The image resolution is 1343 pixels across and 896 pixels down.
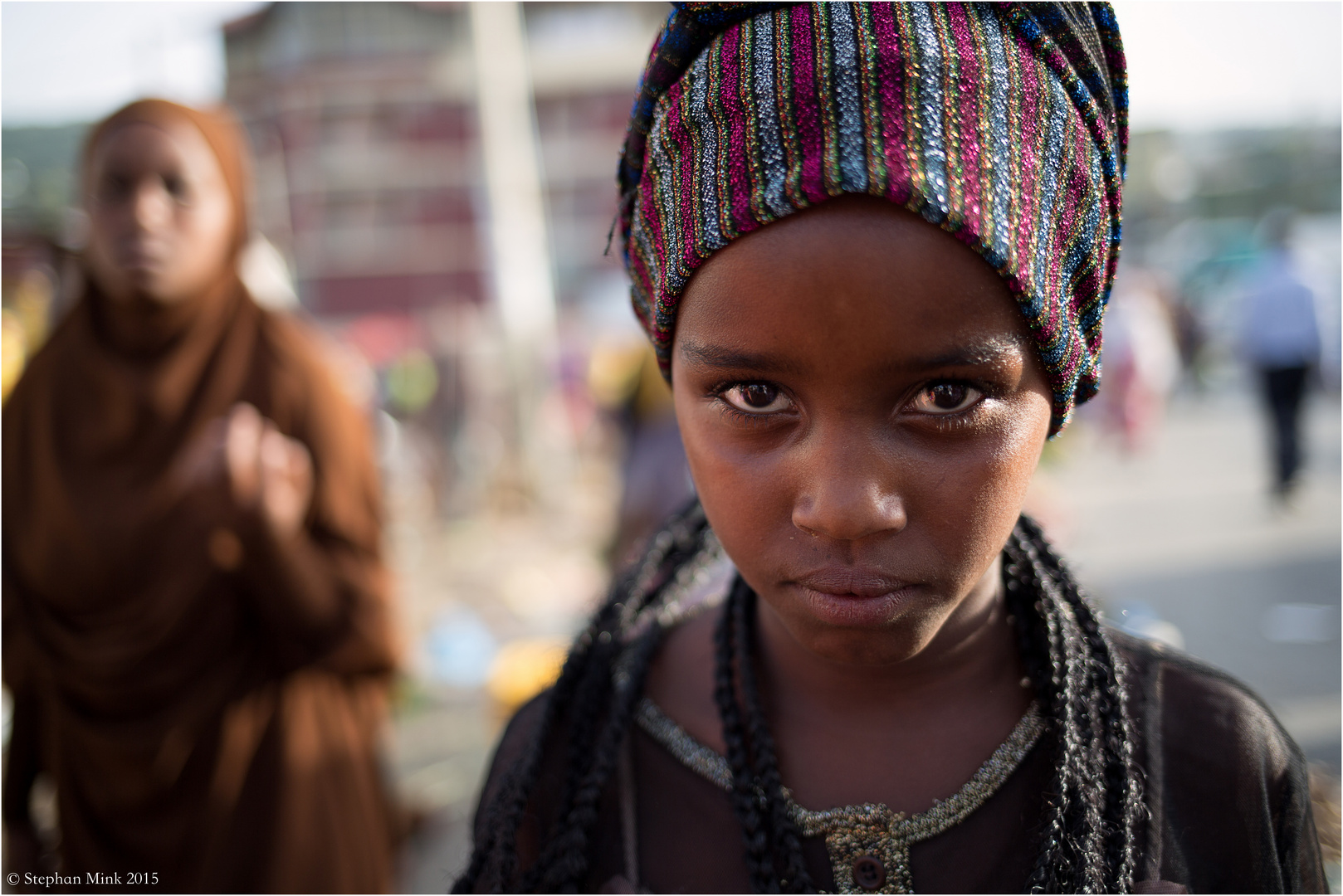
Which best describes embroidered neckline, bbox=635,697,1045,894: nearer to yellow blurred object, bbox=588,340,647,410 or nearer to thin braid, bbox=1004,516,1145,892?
thin braid, bbox=1004,516,1145,892

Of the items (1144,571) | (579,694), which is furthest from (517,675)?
(1144,571)

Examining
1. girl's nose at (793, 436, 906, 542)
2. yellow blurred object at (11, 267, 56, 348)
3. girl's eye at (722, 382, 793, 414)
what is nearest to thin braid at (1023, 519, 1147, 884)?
girl's nose at (793, 436, 906, 542)

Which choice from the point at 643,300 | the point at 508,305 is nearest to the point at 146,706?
the point at 643,300

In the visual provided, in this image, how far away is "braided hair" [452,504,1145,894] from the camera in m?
0.90

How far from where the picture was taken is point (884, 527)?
0.77 metres

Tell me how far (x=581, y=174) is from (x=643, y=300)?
85.2ft

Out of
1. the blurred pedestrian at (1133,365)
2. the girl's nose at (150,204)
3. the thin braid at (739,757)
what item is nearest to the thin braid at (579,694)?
the thin braid at (739,757)

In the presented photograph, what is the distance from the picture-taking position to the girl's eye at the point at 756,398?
0.83 m

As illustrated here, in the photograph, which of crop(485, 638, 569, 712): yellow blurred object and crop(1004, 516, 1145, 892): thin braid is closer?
crop(1004, 516, 1145, 892): thin braid

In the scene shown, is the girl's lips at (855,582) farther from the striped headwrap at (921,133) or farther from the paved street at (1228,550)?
the paved street at (1228,550)

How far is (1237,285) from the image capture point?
1573cm

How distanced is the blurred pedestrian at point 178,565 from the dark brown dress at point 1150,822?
1.28m

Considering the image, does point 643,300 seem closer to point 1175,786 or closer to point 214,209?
point 1175,786

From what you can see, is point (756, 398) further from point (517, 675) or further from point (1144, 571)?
point (1144, 571)
